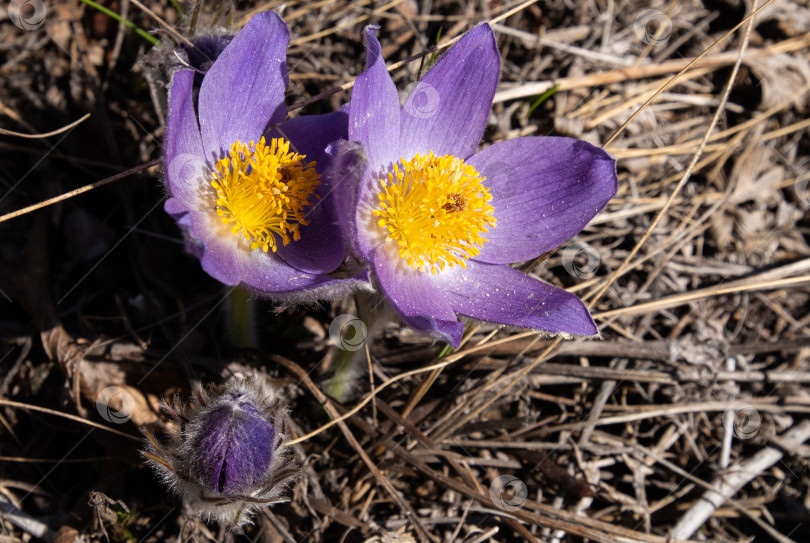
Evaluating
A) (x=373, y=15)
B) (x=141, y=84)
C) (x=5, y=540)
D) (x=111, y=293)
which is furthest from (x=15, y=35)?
(x=5, y=540)

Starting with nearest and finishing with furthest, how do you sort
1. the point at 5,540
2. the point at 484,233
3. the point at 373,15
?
the point at 5,540 < the point at 484,233 < the point at 373,15

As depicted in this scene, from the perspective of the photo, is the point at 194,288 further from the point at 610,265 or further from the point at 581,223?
the point at 610,265

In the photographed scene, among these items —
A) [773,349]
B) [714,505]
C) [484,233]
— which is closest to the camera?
[484,233]

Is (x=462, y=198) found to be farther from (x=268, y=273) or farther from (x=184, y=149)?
(x=184, y=149)

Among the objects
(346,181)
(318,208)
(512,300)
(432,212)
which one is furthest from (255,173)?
(512,300)

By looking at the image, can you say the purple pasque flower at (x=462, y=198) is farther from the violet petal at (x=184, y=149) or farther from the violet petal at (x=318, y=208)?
the violet petal at (x=184, y=149)

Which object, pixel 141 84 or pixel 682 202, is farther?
pixel 682 202

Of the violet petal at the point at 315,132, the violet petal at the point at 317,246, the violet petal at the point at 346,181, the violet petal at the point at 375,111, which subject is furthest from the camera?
the violet petal at the point at 315,132

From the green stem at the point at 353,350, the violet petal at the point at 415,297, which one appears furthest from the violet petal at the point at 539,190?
the green stem at the point at 353,350
